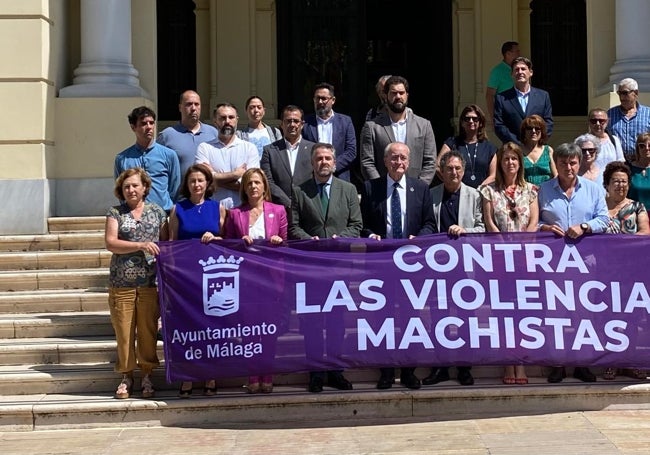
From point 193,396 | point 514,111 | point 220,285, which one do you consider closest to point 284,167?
point 220,285

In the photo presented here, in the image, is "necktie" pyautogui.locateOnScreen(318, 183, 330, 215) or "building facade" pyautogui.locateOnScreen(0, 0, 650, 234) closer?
"necktie" pyautogui.locateOnScreen(318, 183, 330, 215)

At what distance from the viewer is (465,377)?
8.42 m

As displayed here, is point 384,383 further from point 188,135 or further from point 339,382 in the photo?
point 188,135

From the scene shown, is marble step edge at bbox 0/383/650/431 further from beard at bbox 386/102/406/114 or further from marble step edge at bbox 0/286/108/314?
beard at bbox 386/102/406/114

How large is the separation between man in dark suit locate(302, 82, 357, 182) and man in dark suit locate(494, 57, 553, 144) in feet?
5.25

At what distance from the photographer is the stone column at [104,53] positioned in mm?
11820

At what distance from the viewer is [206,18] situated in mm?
16062

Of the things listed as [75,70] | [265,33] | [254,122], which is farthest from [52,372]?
[265,33]

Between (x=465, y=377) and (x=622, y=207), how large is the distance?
2.07 meters

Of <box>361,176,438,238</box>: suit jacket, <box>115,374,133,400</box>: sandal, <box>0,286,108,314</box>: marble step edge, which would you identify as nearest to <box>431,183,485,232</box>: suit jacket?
<box>361,176,438,238</box>: suit jacket

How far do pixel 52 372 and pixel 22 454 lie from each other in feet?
4.49

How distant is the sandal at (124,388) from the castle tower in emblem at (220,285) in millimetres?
870

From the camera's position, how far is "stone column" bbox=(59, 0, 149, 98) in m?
11.8

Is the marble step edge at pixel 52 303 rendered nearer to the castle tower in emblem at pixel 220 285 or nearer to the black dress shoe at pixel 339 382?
the castle tower in emblem at pixel 220 285
